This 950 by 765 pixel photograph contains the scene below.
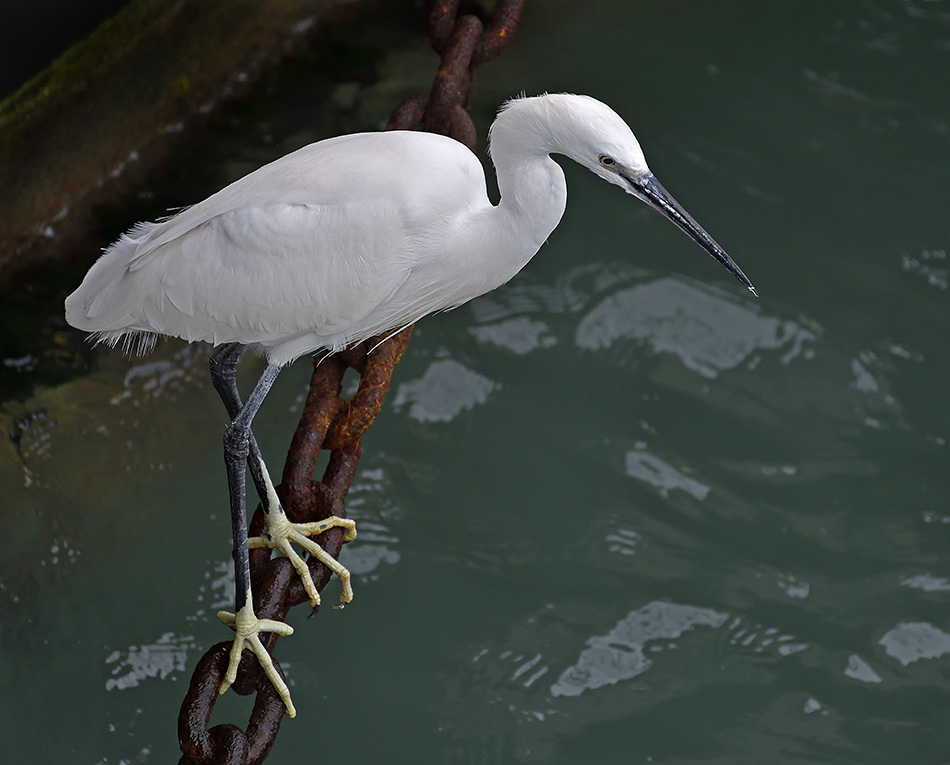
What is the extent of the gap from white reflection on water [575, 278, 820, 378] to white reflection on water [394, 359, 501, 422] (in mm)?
271

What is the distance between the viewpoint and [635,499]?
7.14 ft

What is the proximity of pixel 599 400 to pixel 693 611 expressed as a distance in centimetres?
54

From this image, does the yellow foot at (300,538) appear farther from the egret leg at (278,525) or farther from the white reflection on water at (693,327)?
the white reflection on water at (693,327)

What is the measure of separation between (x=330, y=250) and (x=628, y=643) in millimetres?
1039

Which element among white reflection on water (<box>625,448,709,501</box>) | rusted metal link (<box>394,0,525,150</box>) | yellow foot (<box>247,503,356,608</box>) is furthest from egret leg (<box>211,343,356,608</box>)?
white reflection on water (<box>625,448,709,501</box>)

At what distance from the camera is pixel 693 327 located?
7.91ft

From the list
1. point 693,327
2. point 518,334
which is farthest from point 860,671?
point 518,334

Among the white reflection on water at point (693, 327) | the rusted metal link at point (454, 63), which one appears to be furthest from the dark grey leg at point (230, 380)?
the white reflection on water at point (693, 327)

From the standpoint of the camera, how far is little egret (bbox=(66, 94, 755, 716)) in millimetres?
1397

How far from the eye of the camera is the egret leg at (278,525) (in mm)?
1391

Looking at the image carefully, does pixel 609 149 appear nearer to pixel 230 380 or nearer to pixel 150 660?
pixel 230 380

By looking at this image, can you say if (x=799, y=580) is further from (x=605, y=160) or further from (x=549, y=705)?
(x=605, y=160)

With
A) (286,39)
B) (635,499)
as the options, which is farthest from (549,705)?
(286,39)

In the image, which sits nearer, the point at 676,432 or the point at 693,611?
the point at 693,611
